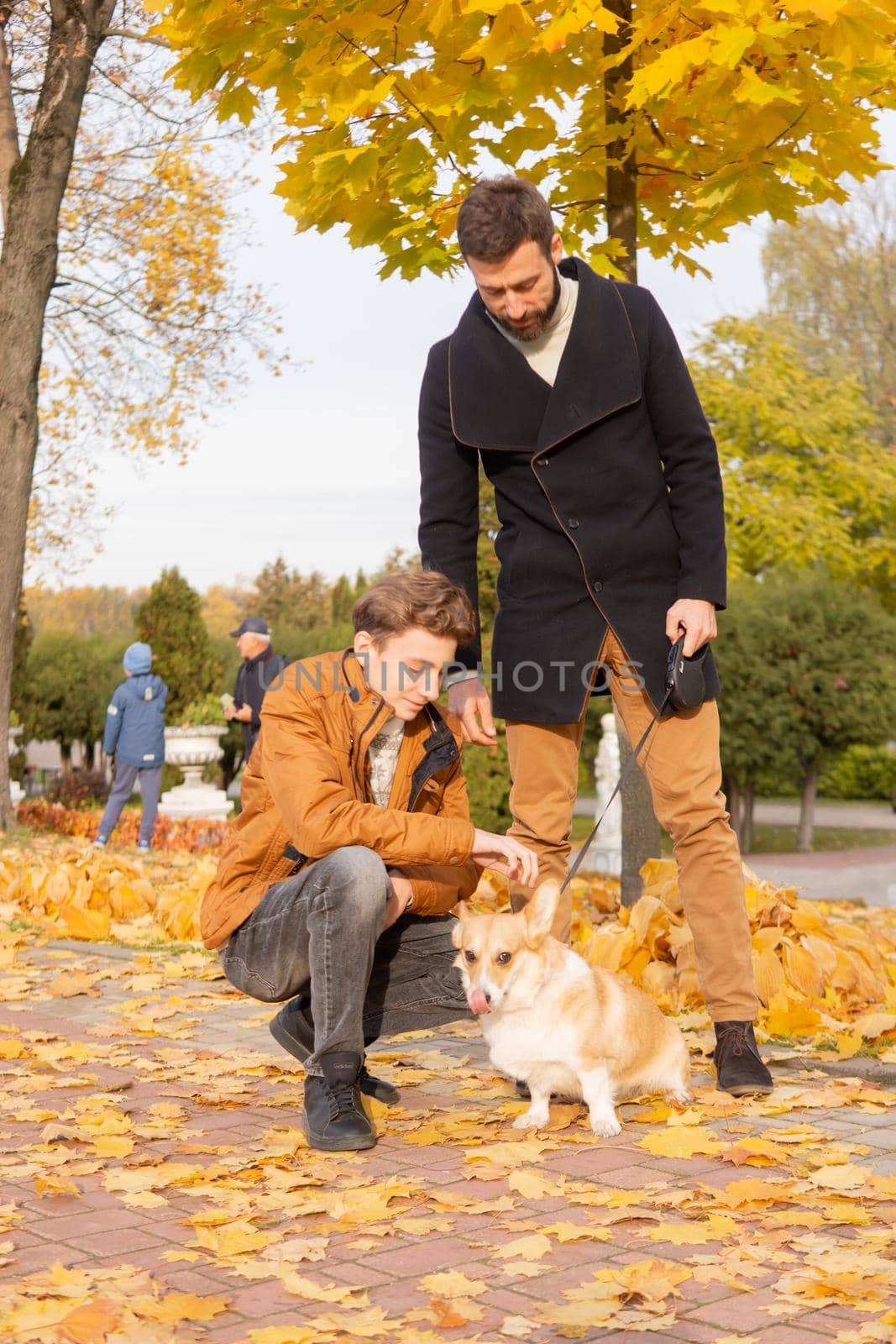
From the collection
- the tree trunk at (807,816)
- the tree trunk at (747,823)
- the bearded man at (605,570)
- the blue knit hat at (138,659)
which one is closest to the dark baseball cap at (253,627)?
the blue knit hat at (138,659)

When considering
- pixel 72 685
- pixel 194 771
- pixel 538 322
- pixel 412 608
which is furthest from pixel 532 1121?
pixel 72 685

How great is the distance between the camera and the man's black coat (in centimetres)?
411

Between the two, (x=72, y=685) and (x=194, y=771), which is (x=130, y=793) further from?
(x=72, y=685)

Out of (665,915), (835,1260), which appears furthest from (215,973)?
(835,1260)

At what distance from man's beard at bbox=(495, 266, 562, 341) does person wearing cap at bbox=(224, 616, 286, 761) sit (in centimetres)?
947

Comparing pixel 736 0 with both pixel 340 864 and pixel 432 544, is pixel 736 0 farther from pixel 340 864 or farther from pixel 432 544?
pixel 340 864

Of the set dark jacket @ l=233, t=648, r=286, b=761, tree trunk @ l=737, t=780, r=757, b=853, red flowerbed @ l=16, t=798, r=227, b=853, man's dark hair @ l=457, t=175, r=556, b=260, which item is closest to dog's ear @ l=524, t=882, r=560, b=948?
man's dark hair @ l=457, t=175, r=556, b=260

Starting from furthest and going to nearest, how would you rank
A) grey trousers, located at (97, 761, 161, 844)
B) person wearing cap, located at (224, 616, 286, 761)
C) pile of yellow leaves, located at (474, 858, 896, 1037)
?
1. grey trousers, located at (97, 761, 161, 844)
2. person wearing cap, located at (224, 616, 286, 761)
3. pile of yellow leaves, located at (474, 858, 896, 1037)

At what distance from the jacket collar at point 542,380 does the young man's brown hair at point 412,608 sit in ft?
2.08

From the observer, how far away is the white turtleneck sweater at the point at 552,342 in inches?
163

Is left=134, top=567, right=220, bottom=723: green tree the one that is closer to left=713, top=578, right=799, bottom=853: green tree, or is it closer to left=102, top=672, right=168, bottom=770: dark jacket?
left=102, top=672, right=168, bottom=770: dark jacket

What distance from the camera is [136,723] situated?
47.7ft

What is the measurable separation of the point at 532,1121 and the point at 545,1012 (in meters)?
0.34

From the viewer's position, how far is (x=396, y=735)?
3982 mm
